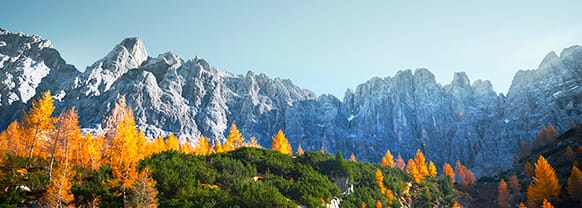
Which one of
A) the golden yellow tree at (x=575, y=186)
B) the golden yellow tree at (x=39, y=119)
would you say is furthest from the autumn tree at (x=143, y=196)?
the golden yellow tree at (x=575, y=186)

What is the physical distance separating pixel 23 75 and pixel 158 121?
60.3 metres

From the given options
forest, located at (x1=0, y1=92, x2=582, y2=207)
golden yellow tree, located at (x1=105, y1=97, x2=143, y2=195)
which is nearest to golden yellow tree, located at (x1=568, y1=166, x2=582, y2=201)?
forest, located at (x1=0, y1=92, x2=582, y2=207)

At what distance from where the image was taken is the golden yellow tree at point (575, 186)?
148 ft

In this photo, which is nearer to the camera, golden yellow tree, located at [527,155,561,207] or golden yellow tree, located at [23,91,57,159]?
golden yellow tree, located at [23,91,57,159]

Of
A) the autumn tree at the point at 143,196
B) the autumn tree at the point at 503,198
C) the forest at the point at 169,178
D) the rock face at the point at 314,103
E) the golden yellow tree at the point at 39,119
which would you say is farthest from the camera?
the rock face at the point at 314,103

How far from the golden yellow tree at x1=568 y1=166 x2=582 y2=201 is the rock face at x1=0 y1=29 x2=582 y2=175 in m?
78.0

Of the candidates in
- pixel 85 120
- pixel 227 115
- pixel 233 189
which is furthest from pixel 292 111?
pixel 233 189

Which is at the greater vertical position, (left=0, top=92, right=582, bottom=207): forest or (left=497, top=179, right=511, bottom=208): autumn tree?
(left=497, top=179, right=511, bottom=208): autumn tree

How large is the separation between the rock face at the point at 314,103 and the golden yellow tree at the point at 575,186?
78.0 m

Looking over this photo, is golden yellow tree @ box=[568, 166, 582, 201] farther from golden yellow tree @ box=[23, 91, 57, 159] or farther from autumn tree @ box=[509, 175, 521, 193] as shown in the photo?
golden yellow tree @ box=[23, 91, 57, 159]

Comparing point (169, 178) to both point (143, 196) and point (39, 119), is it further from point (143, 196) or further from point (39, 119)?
point (39, 119)

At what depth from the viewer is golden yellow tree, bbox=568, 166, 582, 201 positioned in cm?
4503

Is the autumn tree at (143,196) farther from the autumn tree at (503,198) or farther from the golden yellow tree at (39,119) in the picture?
the autumn tree at (503,198)

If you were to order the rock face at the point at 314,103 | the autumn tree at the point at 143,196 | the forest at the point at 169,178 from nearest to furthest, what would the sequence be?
the autumn tree at the point at 143,196
the forest at the point at 169,178
the rock face at the point at 314,103
